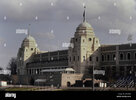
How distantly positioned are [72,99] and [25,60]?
40432mm

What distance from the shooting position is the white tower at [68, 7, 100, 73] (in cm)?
3631

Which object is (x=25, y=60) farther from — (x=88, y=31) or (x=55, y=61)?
(x=88, y=31)

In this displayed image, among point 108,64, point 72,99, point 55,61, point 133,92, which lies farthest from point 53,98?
point 55,61

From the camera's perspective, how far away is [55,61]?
4634 centimetres

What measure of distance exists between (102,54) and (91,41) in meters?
2.11

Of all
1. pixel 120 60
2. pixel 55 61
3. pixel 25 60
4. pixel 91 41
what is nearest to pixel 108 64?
pixel 120 60

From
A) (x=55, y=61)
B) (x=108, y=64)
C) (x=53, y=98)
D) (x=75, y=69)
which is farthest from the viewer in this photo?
(x=55, y=61)

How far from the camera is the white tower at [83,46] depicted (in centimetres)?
3631

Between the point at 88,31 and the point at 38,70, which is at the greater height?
the point at 88,31

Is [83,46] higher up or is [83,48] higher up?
[83,46]

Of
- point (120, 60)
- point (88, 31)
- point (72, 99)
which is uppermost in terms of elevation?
point (88, 31)

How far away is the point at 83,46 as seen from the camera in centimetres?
3694

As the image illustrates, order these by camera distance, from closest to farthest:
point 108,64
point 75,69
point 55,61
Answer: point 108,64, point 75,69, point 55,61

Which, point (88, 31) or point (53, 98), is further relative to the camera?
point (88, 31)
